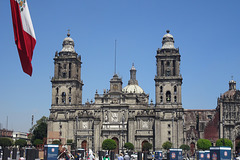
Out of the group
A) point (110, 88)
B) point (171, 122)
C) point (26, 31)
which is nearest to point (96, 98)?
point (110, 88)

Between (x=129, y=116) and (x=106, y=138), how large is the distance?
22.8 feet

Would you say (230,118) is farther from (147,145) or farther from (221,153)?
(221,153)

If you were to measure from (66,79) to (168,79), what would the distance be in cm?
2289

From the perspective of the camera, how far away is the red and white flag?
8977 millimetres

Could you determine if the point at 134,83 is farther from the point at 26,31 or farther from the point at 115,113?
the point at 26,31

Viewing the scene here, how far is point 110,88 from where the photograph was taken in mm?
89250

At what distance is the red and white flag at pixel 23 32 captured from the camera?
8977 mm

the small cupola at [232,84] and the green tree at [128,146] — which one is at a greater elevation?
the small cupola at [232,84]

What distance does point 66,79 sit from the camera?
8962 centimetres

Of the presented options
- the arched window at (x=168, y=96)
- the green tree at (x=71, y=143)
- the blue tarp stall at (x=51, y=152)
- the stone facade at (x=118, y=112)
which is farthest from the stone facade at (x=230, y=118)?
the blue tarp stall at (x=51, y=152)

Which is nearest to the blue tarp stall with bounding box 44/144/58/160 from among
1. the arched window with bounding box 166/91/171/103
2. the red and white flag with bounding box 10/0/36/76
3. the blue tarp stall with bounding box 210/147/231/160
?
the blue tarp stall with bounding box 210/147/231/160

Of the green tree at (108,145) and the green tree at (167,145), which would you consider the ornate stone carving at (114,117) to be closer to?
the green tree at (108,145)

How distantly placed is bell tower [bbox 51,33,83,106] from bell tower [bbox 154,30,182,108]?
18.7 m

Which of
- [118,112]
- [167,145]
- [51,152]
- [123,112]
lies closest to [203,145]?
[167,145]
